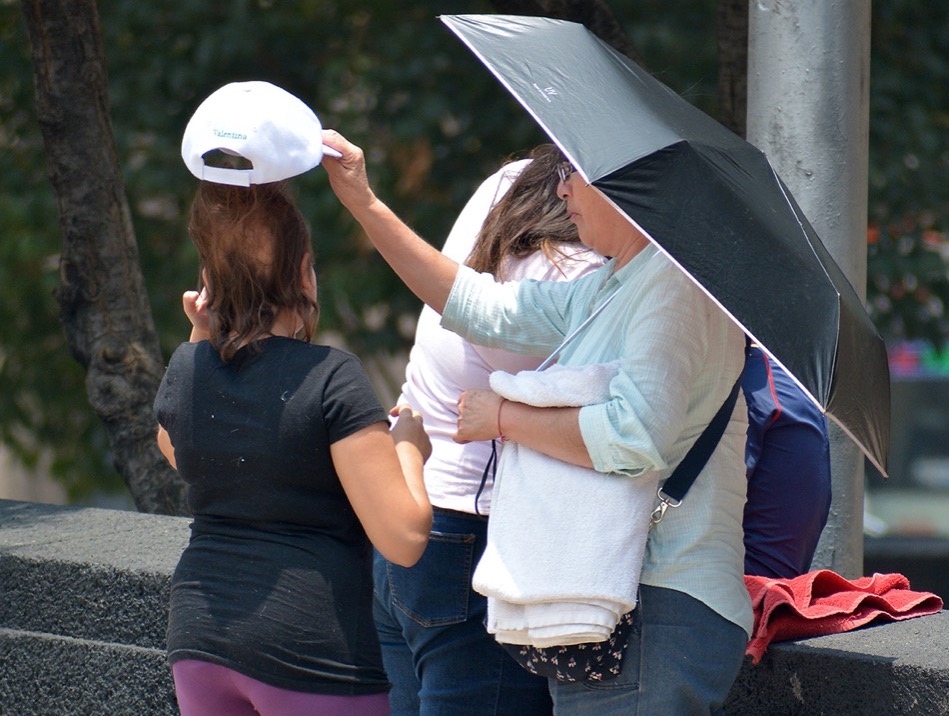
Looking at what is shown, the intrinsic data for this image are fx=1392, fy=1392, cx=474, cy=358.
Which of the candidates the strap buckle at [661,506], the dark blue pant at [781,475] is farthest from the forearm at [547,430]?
the dark blue pant at [781,475]

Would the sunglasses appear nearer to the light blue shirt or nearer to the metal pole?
the light blue shirt

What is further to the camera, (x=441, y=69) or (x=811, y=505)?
(x=441, y=69)

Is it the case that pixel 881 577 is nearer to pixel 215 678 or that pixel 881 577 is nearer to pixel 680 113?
pixel 680 113

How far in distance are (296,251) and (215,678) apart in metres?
0.72

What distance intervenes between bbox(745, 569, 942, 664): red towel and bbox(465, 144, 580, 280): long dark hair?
74cm

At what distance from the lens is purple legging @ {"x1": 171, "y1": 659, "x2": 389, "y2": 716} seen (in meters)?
2.25

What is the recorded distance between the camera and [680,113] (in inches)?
89.8

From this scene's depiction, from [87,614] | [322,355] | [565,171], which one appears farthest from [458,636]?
[87,614]

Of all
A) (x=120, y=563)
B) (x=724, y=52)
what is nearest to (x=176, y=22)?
(x=724, y=52)

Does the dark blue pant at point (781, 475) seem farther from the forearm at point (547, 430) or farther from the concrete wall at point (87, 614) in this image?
the concrete wall at point (87, 614)

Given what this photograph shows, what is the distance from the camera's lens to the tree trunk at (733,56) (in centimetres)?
421

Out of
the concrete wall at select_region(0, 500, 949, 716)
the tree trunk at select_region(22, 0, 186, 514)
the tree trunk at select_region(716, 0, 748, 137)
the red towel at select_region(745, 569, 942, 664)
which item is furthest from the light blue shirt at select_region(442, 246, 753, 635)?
the tree trunk at select_region(22, 0, 186, 514)

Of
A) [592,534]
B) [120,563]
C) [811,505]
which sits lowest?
[120,563]

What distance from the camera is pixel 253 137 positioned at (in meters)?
2.19
